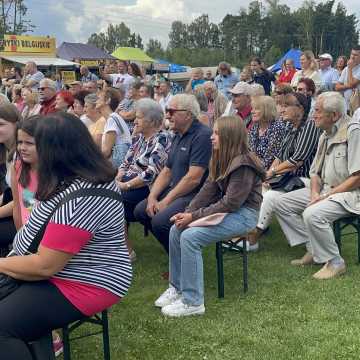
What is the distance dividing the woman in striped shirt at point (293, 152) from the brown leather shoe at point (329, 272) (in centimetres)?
80

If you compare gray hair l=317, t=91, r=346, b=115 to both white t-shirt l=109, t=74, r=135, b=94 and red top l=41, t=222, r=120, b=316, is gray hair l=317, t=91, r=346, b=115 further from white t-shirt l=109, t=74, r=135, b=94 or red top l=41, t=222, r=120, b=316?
white t-shirt l=109, t=74, r=135, b=94

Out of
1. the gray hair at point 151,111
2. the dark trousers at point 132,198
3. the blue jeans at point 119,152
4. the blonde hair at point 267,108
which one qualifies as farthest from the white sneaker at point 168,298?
the blonde hair at point 267,108

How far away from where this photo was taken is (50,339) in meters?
2.54

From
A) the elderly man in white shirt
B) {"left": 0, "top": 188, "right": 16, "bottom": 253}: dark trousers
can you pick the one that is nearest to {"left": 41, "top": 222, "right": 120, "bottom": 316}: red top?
{"left": 0, "top": 188, "right": 16, "bottom": 253}: dark trousers

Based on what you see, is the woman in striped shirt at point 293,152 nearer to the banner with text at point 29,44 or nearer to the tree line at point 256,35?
the banner with text at point 29,44

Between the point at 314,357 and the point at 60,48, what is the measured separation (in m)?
31.2

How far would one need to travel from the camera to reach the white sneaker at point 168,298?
391 centimetres

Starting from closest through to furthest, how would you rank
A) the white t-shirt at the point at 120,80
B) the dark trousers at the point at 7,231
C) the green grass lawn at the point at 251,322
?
1. the green grass lawn at the point at 251,322
2. the dark trousers at the point at 7,231
3. the white t-shirt at the point at 120,80

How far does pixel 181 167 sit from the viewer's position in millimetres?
4441

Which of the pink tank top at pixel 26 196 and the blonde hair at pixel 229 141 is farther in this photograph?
the blonde hair at pixel 229 141

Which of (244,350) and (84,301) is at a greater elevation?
(84,301)

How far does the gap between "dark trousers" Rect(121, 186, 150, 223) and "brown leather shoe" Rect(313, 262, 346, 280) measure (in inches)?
66.7

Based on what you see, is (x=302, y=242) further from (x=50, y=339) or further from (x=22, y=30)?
(x=22, y=30)

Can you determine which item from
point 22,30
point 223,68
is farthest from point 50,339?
point 22,30
